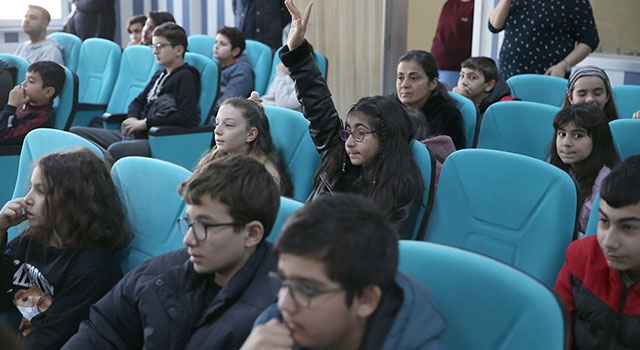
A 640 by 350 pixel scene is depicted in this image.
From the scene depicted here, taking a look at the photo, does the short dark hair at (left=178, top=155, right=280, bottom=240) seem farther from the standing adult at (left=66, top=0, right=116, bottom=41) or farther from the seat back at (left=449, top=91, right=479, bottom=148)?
Answer: the standing adult at (left=66, top=0, right=116, bottom=41)

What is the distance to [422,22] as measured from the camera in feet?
25.7

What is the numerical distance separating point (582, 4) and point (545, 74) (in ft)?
1.41

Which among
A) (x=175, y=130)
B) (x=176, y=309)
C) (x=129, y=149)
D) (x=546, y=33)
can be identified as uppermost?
(x=546, y=33)

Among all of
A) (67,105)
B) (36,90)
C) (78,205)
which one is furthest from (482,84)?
(78,205)

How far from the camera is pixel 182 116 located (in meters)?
4.30

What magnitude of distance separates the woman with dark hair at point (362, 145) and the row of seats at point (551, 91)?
1612 mm

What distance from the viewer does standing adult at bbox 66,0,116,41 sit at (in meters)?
7.16

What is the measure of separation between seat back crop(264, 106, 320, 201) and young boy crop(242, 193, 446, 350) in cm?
158

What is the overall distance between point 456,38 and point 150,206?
4.11 metres

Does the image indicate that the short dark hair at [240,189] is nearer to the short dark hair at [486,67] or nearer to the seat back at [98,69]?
the short dark hair at [486,67]

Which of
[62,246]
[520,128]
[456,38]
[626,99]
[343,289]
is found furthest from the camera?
[456,38]

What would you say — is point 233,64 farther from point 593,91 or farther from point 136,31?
point 593,91

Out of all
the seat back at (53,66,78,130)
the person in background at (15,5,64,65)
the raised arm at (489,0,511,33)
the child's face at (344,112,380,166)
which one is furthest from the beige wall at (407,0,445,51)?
the child's face at (344,112,380,166)

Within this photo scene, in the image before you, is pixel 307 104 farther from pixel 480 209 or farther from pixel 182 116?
pixel 182 116
